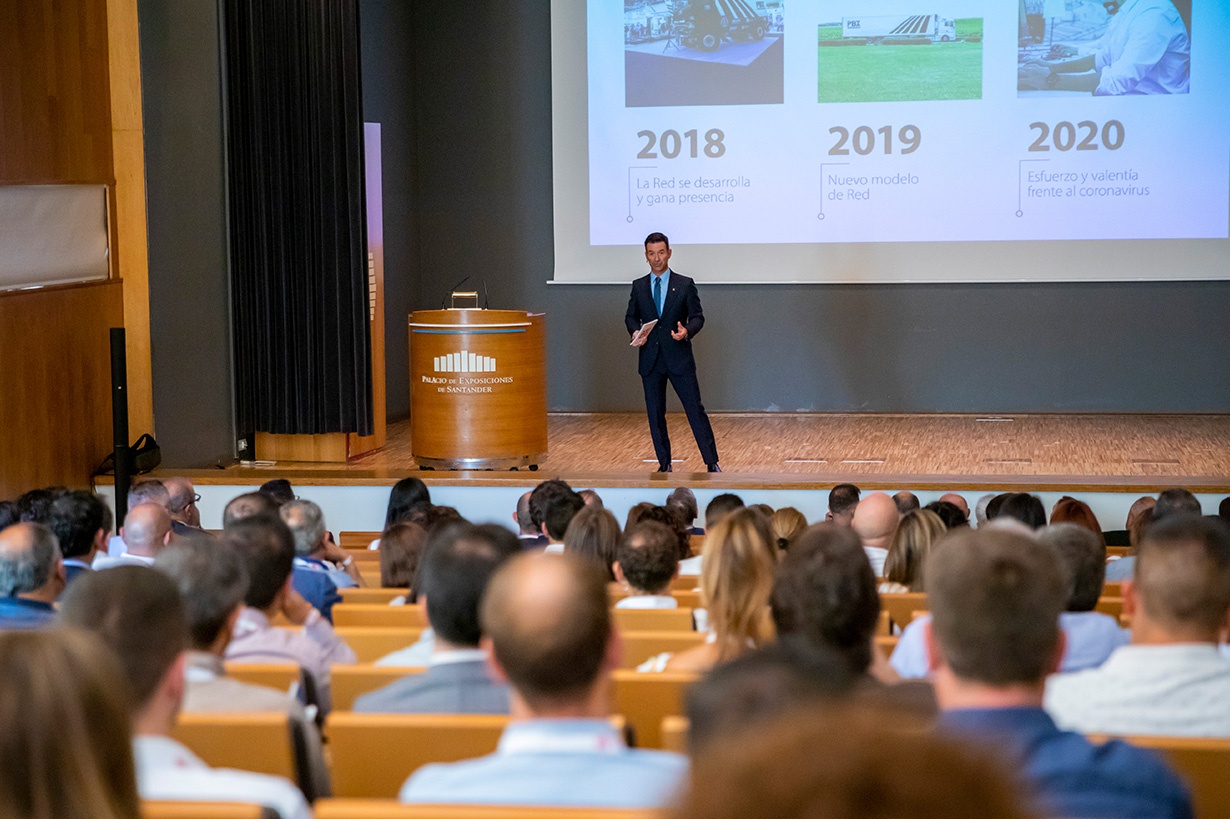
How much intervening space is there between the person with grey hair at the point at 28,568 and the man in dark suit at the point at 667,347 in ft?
15.8

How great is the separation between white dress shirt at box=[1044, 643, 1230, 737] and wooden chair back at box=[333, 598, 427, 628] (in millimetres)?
1682

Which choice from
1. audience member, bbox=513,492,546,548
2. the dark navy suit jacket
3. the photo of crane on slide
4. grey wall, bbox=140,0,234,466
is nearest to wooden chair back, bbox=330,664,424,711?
audience member, bbox=513,492,546,548

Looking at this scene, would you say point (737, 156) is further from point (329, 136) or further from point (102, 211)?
point (102, 211)

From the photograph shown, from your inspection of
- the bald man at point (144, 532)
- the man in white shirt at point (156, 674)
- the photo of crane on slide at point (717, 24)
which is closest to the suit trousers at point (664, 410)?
the photo of crane on slide at point (717, 24)

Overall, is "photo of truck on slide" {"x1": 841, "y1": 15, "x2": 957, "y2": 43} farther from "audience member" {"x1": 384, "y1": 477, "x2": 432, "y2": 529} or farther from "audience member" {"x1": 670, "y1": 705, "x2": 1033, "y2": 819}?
"audience member" {"x1": 670, "y1": 705, "x2": 1033, "y2": 819}

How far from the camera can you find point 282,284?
27.5 feet

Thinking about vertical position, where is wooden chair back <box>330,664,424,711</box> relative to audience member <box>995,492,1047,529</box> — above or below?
above

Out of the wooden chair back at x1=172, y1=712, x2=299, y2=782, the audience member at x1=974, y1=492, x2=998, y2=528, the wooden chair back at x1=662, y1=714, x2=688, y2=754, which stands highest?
the wooden chair back at x1=662, y1=714, x2=688, y2=754

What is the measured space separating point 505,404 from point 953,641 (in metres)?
5.97

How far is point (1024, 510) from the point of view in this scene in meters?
4.88

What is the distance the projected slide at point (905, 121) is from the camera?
10.1 m

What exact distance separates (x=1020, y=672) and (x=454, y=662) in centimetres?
98

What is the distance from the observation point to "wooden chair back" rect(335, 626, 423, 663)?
2.97 m

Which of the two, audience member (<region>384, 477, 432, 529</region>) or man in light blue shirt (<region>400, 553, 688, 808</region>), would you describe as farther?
audience member (<region>384, 477, 432, 529</region>)
